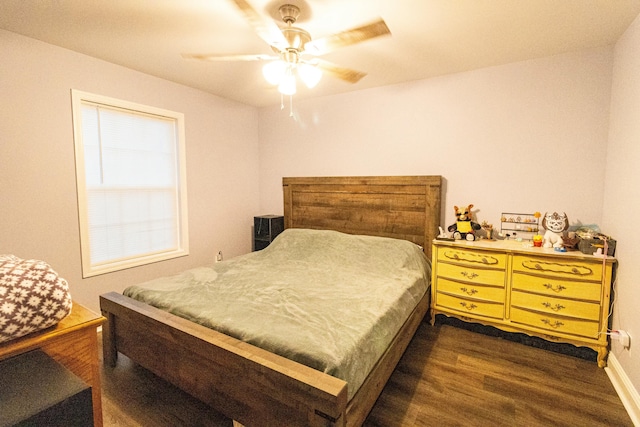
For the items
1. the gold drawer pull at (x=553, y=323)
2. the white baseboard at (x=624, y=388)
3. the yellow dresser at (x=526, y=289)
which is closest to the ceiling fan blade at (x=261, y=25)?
the yellow dresser at (x=526, y=289)

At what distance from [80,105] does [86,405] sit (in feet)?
8.86

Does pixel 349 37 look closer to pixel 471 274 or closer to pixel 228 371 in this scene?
pixel 228 371

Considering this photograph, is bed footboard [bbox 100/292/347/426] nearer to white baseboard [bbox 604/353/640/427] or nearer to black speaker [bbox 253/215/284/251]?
white baseboard [bbox 604/353/640/427]

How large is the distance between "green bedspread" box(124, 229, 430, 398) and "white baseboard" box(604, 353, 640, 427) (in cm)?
129

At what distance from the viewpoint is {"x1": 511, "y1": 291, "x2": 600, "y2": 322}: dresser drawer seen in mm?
2225

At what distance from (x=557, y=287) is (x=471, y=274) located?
1.94ft

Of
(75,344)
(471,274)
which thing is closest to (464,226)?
(471,274)

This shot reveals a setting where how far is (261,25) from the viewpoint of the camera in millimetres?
1681

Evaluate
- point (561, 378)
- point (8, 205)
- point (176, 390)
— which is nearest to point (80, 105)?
point (8, 205)

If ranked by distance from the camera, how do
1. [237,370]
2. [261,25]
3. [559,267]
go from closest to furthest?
[237,370] → [261,25] → [559,267]

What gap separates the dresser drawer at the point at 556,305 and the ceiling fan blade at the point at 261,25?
2.59 m

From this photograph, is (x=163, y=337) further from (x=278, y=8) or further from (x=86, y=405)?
(x=278, y=8)

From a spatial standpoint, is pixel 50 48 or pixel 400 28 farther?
pixel 50 48

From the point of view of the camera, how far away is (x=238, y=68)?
9.43 ft
